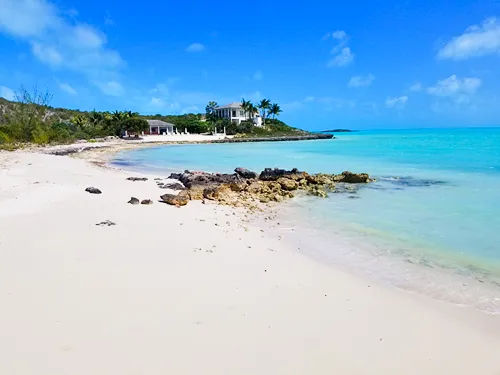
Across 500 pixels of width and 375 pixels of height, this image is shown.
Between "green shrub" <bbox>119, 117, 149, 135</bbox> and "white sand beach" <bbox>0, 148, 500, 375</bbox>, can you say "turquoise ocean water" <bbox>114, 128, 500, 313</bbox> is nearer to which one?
"white sand beach" <bbox>0, 148, 500, 375</bbox>

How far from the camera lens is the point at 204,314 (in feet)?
13.5

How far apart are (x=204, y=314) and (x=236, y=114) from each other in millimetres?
83095

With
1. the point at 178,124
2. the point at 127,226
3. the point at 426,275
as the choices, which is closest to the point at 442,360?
the point at 426,275

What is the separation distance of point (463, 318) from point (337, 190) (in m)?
10.2

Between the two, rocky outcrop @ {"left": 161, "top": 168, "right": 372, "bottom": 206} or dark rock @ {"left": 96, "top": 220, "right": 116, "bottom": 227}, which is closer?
dark rock @ {"left": 96, "top": 220, "right": 116, "bottom": 227}

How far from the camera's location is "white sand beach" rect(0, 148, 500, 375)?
10.9ft

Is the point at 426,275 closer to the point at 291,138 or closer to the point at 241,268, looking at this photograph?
the point at 241,268

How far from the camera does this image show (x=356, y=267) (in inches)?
247

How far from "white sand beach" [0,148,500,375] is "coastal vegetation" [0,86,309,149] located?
3015cm

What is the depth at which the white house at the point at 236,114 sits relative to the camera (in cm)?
8462

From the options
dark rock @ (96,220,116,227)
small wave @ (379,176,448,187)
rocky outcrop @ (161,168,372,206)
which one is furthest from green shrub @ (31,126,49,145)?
dark rock @ (96,220,116,227)

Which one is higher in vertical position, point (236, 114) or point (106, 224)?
point (236, 114)

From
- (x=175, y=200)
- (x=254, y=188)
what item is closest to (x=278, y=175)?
(x=254, y=188)

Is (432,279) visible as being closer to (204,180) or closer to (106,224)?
(106,224)
